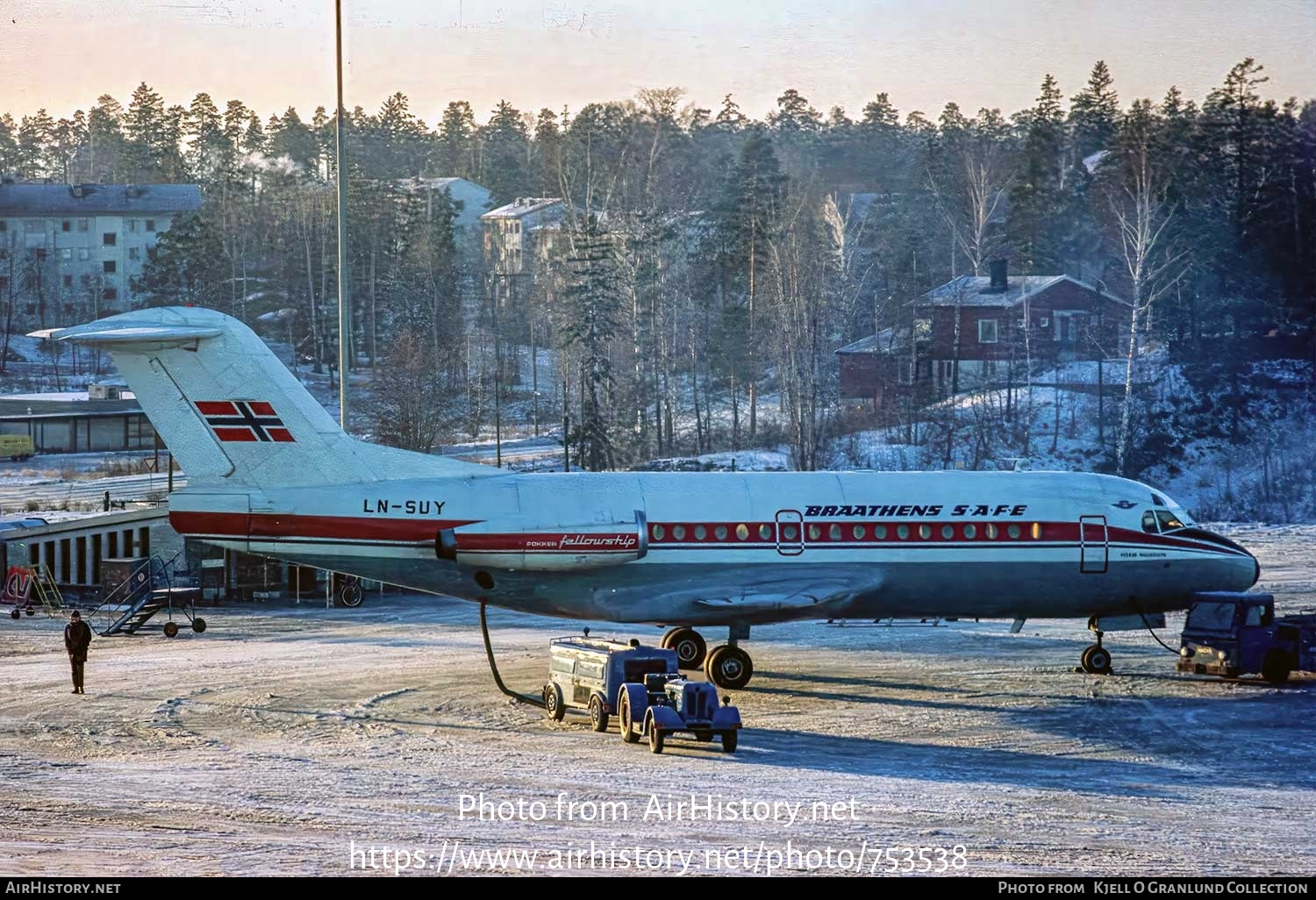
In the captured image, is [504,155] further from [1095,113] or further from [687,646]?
[687,646]

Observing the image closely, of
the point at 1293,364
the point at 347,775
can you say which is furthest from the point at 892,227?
the point at 347,775

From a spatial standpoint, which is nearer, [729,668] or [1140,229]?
[729,668]

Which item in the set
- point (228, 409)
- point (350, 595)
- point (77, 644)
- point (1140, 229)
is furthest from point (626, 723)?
point (1140, 229)

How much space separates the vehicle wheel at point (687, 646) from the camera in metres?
30.0

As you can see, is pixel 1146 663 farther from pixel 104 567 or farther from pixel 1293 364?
pixel 1293 364

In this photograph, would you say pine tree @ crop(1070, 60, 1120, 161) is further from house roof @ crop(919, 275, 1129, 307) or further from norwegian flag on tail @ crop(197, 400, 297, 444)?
norwegian flag on tail @ crop(197, 400, 297, 444)

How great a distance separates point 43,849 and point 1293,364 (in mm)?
66248

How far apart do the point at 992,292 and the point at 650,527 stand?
50.2 metres

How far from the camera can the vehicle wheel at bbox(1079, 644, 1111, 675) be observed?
100 feet

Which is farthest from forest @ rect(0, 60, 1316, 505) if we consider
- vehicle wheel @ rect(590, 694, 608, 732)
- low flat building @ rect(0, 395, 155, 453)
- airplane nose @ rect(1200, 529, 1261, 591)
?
vehicle wheel @ rect(590, 694, 608, 732)

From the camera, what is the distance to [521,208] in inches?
4456

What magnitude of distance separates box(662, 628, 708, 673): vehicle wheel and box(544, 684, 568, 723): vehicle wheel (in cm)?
431

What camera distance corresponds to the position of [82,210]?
9494 cm

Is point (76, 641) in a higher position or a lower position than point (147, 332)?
lower
